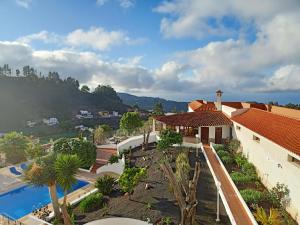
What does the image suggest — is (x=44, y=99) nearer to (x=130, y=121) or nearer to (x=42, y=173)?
(x=130, y=121)

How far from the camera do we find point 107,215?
54.2 ft

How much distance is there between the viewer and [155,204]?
1648 cm

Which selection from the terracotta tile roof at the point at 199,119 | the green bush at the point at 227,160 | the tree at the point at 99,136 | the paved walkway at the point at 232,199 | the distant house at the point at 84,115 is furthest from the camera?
the distant house at the point at 84,115

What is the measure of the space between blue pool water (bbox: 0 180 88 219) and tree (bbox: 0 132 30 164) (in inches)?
345

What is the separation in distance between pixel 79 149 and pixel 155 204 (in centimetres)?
1544

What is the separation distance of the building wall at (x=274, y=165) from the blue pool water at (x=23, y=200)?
15653 mm

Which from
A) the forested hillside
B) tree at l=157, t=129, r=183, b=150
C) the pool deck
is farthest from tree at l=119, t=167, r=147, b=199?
the forested hillside

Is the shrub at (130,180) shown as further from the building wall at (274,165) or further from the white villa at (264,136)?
the white villa at (264,136)

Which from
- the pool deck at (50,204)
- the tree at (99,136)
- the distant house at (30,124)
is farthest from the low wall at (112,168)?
the distant house at (30,124)

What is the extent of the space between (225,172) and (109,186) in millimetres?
8779

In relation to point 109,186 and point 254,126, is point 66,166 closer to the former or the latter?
point 109,186

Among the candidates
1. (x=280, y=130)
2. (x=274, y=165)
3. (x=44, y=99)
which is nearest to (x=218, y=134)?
(x=280, y=130)

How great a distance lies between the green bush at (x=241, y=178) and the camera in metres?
18.3

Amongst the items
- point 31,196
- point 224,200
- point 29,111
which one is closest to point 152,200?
point 224,200
